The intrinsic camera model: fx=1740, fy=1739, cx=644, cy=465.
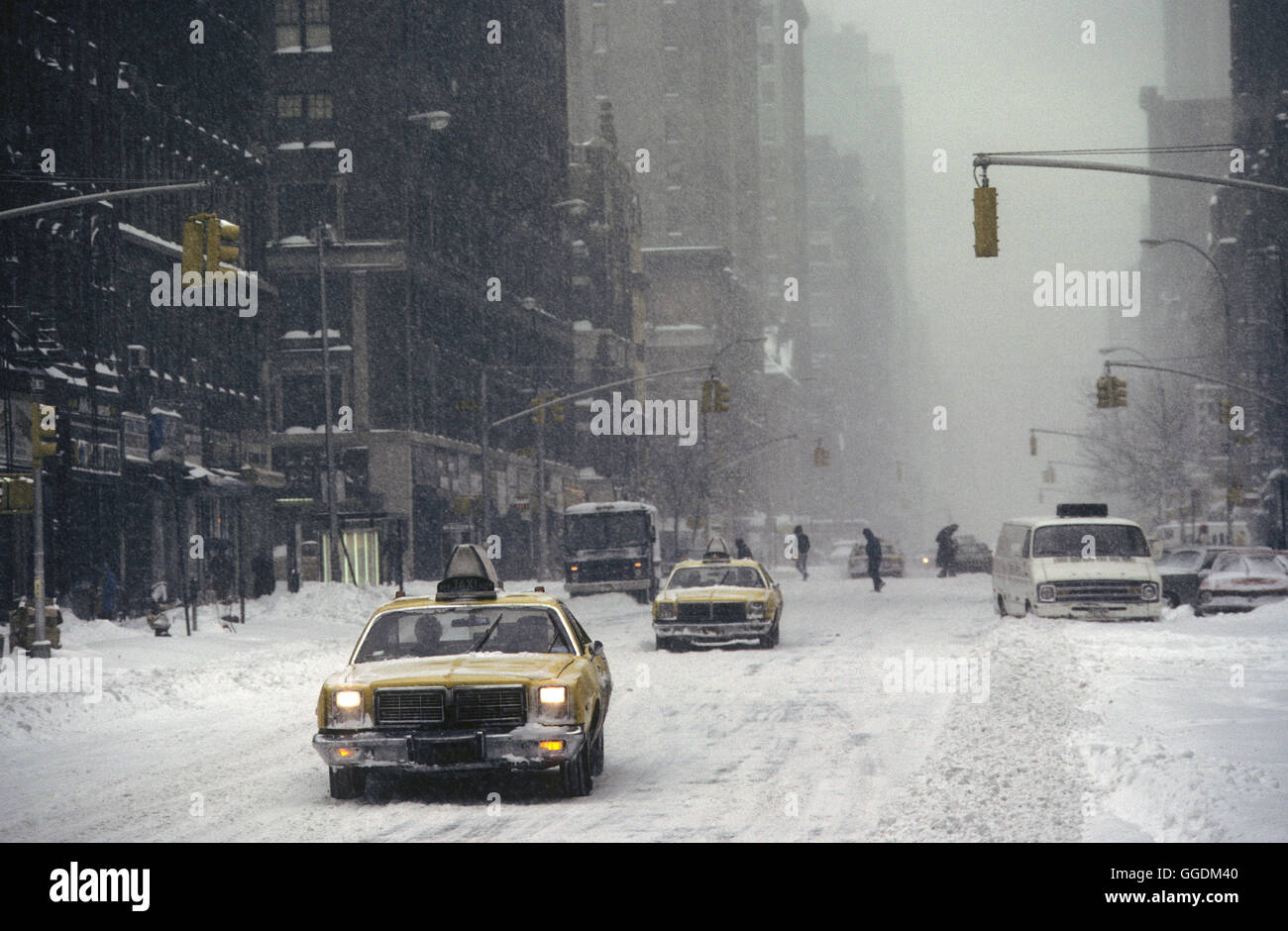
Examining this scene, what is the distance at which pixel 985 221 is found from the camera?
2452cm

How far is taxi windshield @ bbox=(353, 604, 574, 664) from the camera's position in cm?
1270

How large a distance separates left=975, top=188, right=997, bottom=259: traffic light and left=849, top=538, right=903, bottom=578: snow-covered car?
128 feet

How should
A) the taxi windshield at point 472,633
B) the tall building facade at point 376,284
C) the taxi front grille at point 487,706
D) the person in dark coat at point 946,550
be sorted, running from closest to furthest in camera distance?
the taxi front grille at point 487,706 → the taxi windshield at point 472,633 → the person in dark coat at point 946,550 → the tall building facade at point 376,284

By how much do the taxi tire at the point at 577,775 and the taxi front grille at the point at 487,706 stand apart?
522mm

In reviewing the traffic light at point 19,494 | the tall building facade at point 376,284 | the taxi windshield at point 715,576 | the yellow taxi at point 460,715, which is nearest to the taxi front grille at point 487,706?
the yellow taxi at point 460,715

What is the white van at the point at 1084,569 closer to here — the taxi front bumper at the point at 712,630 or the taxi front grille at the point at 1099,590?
the taxi front grille at the point at 1099,590

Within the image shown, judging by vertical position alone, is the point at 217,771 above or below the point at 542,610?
below

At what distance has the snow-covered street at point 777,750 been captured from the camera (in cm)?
1055

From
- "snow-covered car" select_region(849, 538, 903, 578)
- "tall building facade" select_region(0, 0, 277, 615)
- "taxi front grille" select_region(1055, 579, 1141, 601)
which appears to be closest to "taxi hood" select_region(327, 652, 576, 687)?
"taxi front grille" select_region(1055, 579, 1141, 601)

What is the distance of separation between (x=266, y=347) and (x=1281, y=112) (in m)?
53.4

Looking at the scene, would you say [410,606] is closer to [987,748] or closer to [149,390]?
[987,748]

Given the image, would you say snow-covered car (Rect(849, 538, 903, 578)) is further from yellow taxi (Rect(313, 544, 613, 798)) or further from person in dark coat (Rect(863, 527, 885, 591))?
yellow taxi (Rect(313, 544, 613, 798))

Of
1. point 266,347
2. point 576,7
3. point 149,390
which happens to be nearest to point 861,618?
point 149,390
